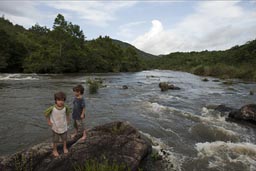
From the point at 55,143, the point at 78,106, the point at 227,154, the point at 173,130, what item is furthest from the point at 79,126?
the point at 227,154

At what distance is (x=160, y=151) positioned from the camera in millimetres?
6652

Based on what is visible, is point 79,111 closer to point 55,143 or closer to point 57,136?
point 57,136

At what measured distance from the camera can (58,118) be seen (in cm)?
514

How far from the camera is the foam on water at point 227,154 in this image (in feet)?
20.1

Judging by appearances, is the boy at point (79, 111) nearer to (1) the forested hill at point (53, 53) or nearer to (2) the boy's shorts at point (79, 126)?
(2) the boy's shorts at point (79, 126)

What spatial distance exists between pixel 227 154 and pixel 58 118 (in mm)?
5306

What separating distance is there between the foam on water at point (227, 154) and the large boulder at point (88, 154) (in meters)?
2.04

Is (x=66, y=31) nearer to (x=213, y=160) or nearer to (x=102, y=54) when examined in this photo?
(x=102, y=54)

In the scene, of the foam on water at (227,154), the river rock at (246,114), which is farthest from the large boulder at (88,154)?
the river rock at (246,114)

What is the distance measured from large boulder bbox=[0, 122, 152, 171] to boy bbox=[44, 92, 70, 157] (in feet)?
0.89

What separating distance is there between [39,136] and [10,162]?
2.98 m

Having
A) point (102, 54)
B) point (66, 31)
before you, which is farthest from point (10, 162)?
point (102, 54)

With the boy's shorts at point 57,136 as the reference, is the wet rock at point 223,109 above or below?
below

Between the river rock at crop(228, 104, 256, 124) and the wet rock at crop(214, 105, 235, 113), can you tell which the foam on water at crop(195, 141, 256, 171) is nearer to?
the river rock at crop(228, 104, 256, 124)
